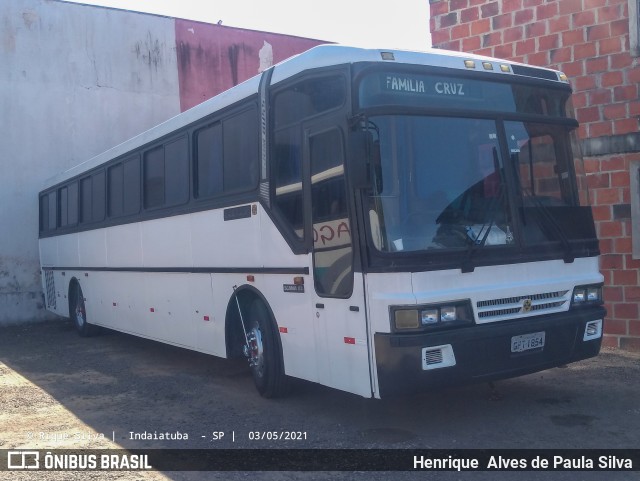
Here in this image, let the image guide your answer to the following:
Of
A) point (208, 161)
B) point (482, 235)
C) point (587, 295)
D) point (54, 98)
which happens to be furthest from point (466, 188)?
point (54, 98)

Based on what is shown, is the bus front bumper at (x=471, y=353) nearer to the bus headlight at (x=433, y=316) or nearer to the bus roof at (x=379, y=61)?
the bus headlight at (x=433, y=316)

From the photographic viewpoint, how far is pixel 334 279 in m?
6.55

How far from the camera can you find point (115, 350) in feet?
41.6

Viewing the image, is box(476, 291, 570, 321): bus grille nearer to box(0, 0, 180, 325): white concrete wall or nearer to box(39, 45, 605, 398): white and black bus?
box(39, 45, 605, 398): white and black bus

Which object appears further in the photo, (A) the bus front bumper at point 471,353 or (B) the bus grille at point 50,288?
(B) the bus grille at point 50,288

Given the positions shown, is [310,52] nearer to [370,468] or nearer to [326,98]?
[326,98]

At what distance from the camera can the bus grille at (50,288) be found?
645 inches

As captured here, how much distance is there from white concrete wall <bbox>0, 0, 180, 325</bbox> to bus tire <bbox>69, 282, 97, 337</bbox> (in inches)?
117

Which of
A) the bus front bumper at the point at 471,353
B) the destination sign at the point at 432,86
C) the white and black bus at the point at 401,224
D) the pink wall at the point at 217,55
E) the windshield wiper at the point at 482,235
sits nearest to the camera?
the bus front bumper at the point at 471,353

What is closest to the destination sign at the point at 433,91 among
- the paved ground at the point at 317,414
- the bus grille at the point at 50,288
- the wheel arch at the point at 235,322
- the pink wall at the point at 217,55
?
the paved ground at the point at 317,414

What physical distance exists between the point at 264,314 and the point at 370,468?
2520mm

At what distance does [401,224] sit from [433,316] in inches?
30.4

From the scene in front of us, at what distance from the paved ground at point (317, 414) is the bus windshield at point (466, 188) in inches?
62.7

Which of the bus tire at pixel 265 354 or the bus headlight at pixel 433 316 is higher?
the bus headlight at pixel 433 316
